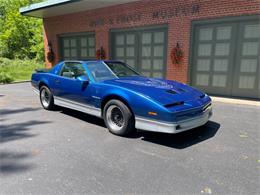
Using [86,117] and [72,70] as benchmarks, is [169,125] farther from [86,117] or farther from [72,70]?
[72,70]

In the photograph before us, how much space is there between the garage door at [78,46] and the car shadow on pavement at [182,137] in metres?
9.10

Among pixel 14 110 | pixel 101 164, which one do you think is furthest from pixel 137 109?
pixel 14 110

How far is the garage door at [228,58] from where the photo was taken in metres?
7.37

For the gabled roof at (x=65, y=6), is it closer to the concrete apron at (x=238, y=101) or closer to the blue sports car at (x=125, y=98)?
the blue sports car at (x=125, y=98)

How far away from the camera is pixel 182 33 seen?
8570 millimetres

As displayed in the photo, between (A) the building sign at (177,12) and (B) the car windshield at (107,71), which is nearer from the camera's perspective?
(B) the car windshield at (107,71)

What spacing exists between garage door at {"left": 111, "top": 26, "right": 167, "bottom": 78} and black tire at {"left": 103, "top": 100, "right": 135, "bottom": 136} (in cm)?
574

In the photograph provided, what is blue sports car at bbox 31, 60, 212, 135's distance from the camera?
141 inches

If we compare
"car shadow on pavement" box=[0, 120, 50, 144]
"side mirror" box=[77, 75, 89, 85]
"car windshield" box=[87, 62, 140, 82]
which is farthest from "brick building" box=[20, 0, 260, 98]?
"car shadow on pavement" box=[0, 120, 50, 144]

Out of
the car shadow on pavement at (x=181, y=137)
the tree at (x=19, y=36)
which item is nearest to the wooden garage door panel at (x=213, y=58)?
the car shadow on pavement at (x=181, y=137)

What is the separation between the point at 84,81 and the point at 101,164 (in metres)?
2.13

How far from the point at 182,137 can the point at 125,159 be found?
4.55ft

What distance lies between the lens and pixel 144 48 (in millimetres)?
9977

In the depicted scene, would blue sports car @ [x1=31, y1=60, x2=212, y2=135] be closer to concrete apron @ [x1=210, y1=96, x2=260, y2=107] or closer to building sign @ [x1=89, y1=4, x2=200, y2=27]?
concrete apron @ [x1=210, y1=96, x2=260, y2=107]
